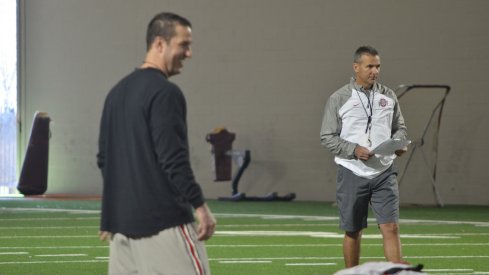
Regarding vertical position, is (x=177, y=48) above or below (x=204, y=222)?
above

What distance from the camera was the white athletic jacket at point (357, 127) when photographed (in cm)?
923

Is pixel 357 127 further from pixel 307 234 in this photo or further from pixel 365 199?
pixel 307 234

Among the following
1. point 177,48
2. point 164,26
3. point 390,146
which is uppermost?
point 164,26

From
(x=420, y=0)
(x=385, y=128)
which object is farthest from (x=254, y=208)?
(x=385, y=128)

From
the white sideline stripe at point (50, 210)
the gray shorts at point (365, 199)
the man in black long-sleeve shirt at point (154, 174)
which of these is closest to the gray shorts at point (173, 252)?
the man in black long-sleeve shirt at point (154, 174)

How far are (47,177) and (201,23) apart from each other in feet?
13.8

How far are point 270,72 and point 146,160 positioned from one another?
53.2 ft


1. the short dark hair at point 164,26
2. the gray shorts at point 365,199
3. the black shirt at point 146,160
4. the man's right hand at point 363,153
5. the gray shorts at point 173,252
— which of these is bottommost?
the gray shorts at point 365,199

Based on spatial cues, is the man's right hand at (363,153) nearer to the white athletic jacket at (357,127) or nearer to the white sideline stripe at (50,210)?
the white athletic jacket at (357,127)

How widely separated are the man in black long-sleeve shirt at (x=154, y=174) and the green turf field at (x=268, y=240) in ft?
15.9

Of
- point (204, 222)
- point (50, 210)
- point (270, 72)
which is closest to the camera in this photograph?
point (204, 222)

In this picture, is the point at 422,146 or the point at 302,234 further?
the point at 422,146

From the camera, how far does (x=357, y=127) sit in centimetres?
926

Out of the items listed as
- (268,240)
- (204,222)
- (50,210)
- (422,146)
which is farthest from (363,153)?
(422,146)
